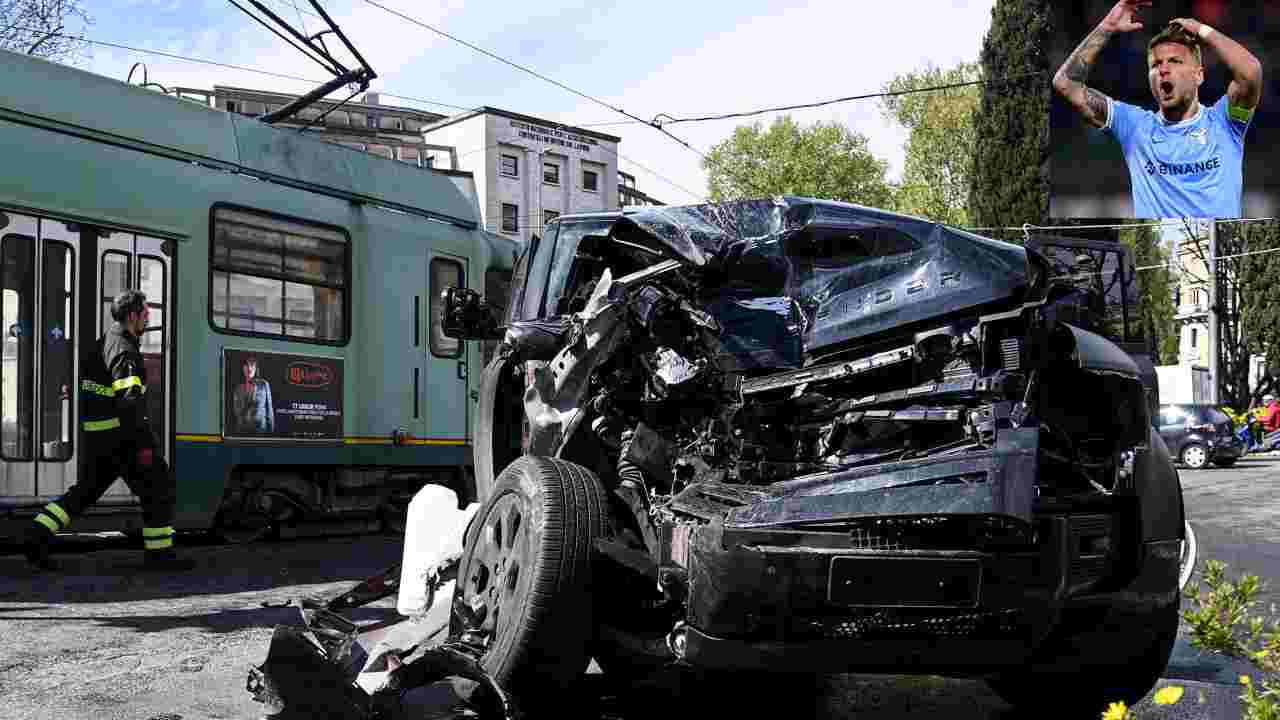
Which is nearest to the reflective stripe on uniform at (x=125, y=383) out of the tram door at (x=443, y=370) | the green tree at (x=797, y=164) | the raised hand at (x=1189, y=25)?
the tram door at (x=443, y=370)

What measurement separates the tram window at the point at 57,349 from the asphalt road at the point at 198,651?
0.87 meters

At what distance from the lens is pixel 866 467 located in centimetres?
Answer: 301

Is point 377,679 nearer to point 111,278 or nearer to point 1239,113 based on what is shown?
point 111,278

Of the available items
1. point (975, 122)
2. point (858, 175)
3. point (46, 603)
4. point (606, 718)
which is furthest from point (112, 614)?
point (858, 175)

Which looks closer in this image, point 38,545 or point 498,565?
point 498,565

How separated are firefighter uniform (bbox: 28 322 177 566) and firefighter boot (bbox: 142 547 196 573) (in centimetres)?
1

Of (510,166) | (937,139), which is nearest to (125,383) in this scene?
(937,139)

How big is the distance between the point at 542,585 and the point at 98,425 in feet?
16.2

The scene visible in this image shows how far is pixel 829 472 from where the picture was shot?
3092 mm

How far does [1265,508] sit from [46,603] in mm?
11869

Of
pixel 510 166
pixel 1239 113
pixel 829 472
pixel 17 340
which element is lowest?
pixel 829 472

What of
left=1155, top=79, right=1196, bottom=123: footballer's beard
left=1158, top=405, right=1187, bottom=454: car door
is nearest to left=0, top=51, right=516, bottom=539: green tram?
left=1155, top=79, right=1196, bottom=123: footballer's beard

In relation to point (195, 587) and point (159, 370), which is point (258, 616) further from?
point (159, 370)

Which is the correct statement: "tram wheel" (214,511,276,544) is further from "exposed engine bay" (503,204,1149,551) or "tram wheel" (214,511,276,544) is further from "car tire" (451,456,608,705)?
"car tire" (451,456,608,705)
